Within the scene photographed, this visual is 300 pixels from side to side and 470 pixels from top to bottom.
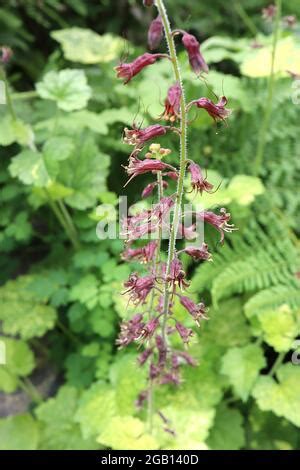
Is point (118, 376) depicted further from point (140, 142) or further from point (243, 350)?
point (140, 142)

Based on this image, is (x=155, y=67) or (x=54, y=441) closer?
(x=54, y=441)

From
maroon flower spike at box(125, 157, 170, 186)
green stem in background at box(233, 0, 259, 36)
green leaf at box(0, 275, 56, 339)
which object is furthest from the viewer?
green stem in background at box(233, 0, 259, 36)

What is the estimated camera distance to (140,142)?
114cm

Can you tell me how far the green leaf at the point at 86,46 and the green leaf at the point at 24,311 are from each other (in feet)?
3.77

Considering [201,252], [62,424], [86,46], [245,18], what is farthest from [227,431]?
[245,18]

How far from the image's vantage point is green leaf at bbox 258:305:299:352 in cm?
193

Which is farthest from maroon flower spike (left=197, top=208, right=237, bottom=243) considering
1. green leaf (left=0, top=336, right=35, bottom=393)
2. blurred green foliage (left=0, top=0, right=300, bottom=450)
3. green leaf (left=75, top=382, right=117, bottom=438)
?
green leaf (left=0, top=336, right=35, bottom=393)

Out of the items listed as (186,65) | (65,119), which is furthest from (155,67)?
(65,119)

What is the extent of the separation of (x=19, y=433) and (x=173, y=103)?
1.70 metres

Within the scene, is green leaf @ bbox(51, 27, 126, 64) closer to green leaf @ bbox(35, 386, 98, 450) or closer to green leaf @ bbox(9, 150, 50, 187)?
green leaf @ bbox(9, 150, 50, 187)

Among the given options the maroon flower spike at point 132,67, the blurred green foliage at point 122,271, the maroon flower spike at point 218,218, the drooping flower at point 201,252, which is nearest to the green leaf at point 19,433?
the blurred green foliage at point 122,271

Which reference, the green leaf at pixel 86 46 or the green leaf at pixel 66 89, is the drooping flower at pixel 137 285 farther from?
the green leaf at pixel 86 46
